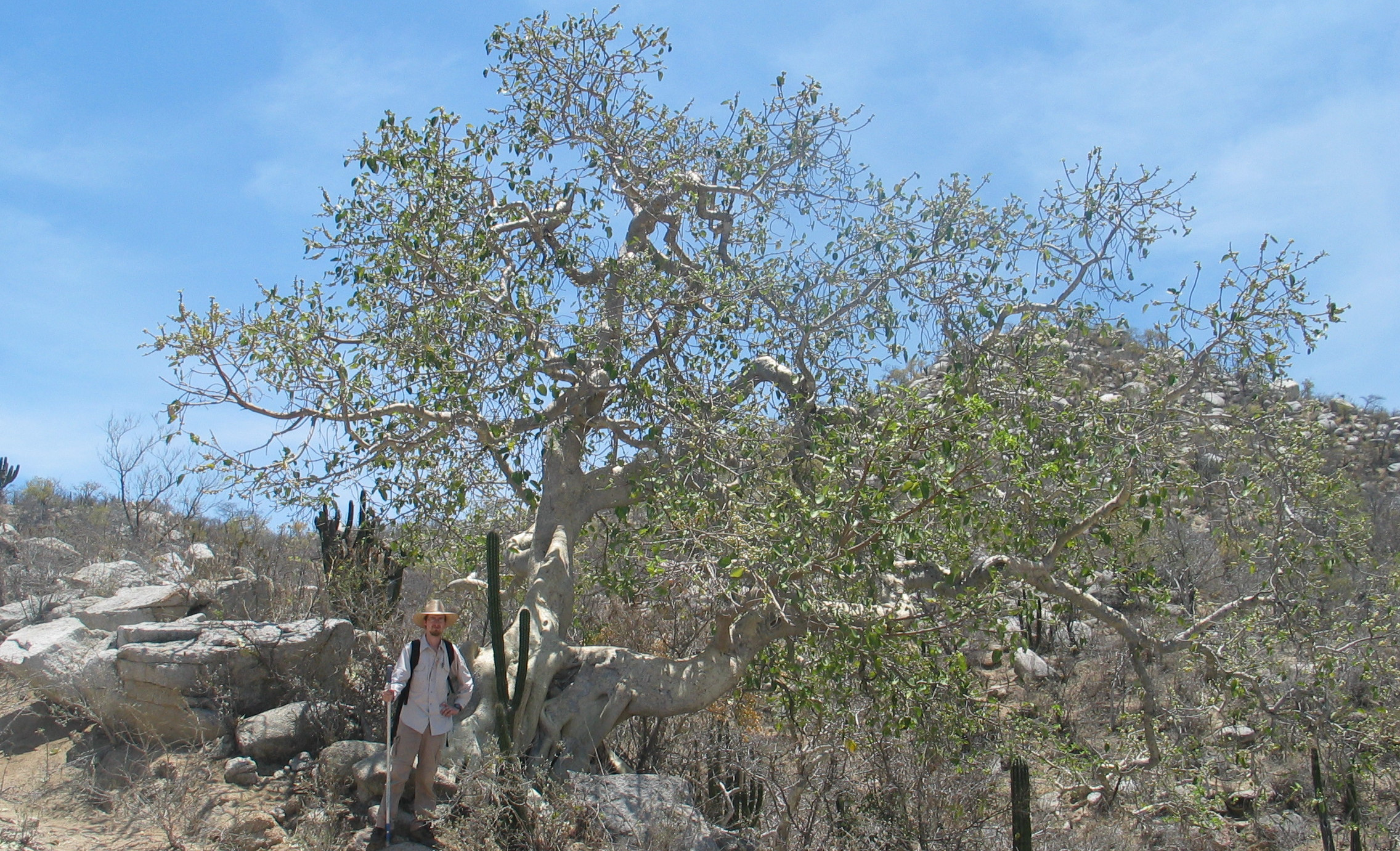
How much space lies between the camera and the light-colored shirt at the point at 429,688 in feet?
19.9

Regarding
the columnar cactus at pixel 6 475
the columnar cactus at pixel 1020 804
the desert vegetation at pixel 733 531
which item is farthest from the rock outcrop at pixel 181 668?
the columnar cactus at pixel 6 475

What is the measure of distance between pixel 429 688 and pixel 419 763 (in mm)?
480

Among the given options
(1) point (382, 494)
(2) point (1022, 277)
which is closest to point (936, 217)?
(2) point (1022, 277)

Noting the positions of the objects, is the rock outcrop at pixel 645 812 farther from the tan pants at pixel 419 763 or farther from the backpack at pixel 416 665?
the backpack at pixel 416 665

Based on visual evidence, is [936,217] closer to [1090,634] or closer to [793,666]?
Result: [793,666]

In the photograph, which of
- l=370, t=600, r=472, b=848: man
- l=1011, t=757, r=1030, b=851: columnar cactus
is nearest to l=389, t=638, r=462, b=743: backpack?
l=370, t=600, r=472, b=848: man

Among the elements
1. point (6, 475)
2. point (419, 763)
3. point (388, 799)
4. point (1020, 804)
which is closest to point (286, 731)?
point (419, 763)

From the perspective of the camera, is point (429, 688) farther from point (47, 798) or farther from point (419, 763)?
point (47, 798)

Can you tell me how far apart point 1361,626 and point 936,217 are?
5.37 m

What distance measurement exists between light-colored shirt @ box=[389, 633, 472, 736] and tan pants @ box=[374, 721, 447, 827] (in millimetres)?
53

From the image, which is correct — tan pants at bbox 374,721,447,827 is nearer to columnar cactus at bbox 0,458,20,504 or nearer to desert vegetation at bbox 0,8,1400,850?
desert vegetation at bbox 0,8,1400,850

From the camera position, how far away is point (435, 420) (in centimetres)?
727

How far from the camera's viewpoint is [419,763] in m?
6.12

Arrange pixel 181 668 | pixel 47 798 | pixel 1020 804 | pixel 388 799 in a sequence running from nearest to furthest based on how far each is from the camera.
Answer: pixel 388 799 < pixel 47 798 < pixel 1020 804 < pixel 181 668
